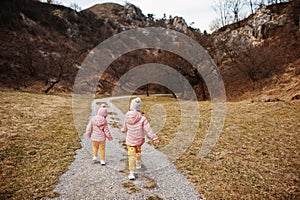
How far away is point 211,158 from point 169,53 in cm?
2836

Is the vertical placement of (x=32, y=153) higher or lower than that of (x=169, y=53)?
lower

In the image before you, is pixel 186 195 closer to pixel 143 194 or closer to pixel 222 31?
pixel 143 194

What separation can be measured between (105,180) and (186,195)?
7.02 ft

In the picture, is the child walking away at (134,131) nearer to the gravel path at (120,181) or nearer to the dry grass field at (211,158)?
the gravel path at (120,181)

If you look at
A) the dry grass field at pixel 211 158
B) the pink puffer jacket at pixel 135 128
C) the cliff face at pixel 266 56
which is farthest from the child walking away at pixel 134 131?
the cliff face at pixel 266 56

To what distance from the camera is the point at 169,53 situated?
34938 mm

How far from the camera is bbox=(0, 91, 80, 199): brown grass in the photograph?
18.4 ft

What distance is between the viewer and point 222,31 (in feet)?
182

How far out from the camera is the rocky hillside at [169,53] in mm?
29797

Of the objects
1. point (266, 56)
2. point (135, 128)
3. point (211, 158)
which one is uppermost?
point (266, 56)

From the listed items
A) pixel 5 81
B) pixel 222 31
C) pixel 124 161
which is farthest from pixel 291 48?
pixel 5 81

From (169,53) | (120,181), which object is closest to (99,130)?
(120,181)

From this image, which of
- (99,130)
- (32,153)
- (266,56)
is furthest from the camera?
(266,56)

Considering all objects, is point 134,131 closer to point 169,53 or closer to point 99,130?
point 99,130
